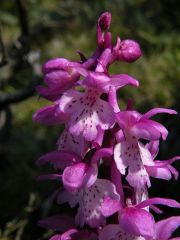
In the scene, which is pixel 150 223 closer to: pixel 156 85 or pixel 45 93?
pixel 45 93

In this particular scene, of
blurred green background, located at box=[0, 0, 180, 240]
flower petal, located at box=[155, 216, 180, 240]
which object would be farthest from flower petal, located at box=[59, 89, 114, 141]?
blurred green background, located at box=[0, 0, 180, 240]

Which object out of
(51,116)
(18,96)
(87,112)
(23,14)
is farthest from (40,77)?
(87,112)

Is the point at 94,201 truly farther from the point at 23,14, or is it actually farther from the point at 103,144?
the point at 23,14

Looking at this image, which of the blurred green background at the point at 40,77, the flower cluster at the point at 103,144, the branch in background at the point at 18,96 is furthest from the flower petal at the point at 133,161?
the branch in background at the point at 18,96

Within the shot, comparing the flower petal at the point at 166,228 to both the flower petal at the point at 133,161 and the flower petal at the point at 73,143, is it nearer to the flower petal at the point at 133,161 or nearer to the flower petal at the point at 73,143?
the flower petal at the point at 133,161

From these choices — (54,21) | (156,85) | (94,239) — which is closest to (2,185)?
(54,21)

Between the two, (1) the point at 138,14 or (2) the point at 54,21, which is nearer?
(2) the point at 54,21
